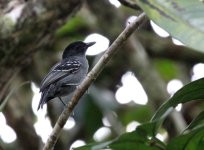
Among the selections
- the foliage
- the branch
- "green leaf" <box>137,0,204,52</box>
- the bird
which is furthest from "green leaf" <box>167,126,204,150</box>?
Answer: the bird

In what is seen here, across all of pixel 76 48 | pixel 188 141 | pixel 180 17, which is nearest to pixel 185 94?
pixel 188 141

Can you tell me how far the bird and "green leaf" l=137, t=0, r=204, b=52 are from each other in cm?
232

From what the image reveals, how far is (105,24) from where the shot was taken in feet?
19.7

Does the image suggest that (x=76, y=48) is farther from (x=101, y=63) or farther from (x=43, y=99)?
(x=101, y=63)

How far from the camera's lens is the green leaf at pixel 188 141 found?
7.09 ft

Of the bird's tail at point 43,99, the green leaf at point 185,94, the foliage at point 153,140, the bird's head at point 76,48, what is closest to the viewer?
the foliage at point 153,140

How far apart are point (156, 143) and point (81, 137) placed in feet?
11.1

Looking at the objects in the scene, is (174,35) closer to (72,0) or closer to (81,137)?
(72,0)

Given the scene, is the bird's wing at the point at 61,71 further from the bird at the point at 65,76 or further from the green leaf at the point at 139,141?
the green leaf at the point at 139,141

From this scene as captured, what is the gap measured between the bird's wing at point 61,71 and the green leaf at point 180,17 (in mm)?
2471

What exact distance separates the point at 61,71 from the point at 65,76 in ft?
0.18

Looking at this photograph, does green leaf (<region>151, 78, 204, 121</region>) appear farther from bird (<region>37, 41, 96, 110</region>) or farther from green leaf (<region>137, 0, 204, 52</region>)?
bird (<region>37, 41, 96, 110</region>)

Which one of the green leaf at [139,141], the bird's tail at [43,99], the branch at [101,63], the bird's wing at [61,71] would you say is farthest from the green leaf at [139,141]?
the bird's wing at [61,71]

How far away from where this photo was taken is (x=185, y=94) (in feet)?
7.96
